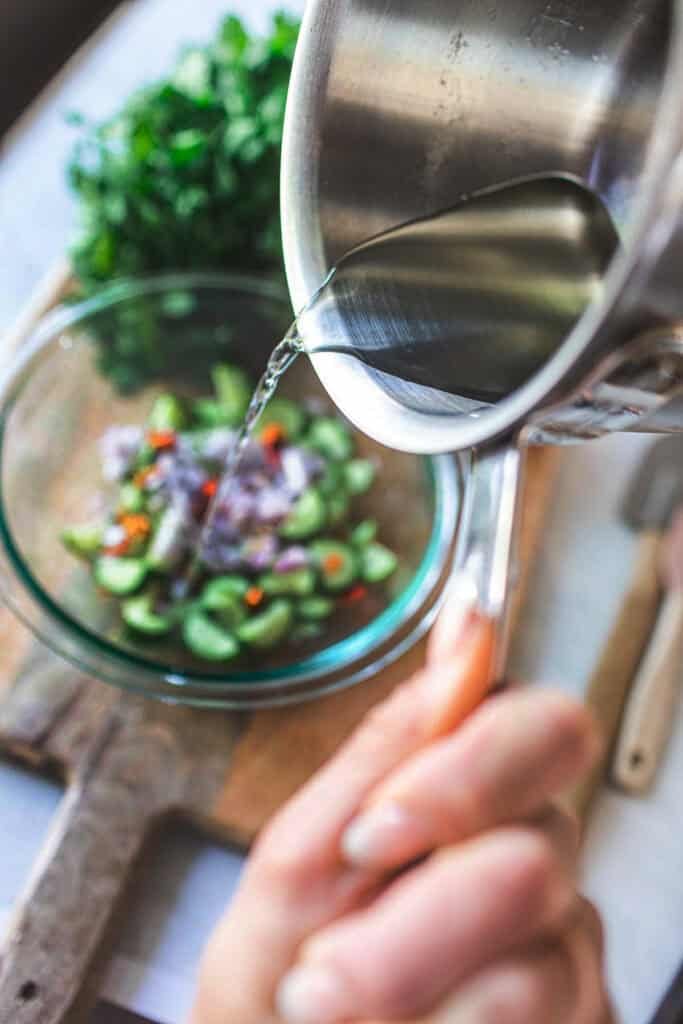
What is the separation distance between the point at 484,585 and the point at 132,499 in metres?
0.40

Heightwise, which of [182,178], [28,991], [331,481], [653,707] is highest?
[182,178]

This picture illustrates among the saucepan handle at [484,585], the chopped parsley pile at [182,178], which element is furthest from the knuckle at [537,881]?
the chopped parsley pile at [182,178]

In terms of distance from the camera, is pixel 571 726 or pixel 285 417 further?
pixel 285 417

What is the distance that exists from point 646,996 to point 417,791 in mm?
334

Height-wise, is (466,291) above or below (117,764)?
above

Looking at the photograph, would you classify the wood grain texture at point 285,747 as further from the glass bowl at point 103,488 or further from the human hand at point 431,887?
the human hand at point 431,887

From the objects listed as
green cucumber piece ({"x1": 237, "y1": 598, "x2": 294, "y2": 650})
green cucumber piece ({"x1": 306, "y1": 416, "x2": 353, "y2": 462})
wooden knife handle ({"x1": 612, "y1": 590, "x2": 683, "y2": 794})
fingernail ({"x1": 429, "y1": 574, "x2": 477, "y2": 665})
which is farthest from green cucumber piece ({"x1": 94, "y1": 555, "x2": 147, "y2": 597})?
wooden knife handle ({"x1": 612, "y1": 590, "x2": 683, "y2": 794})

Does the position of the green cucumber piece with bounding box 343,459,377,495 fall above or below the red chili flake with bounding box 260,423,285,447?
below

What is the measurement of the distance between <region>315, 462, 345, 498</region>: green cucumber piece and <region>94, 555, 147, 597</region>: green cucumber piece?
184 millimetres

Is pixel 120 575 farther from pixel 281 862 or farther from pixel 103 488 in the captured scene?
pixel 281 862

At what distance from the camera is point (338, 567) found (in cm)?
99

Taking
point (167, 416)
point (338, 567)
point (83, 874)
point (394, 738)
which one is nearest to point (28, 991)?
point (83, 874)

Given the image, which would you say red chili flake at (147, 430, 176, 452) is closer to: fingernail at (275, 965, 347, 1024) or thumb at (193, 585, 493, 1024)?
thumb at (193, 585, 493, 1024)

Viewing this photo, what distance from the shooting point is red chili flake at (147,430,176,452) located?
1.04 metres
